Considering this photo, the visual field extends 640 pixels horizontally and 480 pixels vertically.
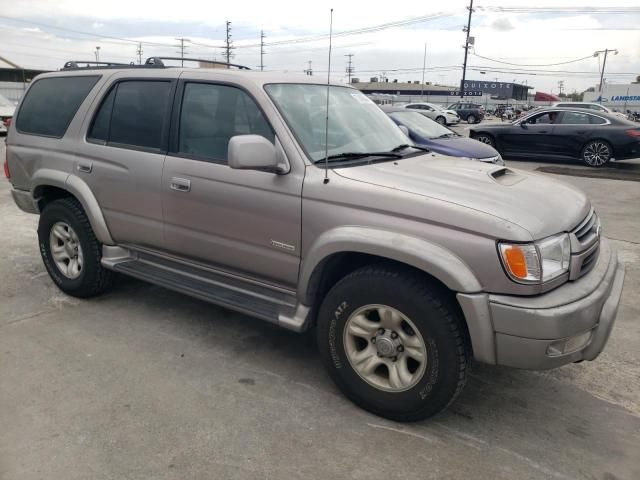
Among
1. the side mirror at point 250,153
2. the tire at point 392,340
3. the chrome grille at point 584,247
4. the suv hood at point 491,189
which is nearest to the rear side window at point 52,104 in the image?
the side mirror at point 250,153

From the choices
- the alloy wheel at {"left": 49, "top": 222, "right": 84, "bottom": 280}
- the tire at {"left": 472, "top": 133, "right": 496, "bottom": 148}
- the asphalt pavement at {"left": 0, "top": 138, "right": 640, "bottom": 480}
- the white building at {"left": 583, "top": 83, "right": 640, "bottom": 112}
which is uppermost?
the white building at {"left": 583, "top": 83, "right": 640, "bottom": 112}

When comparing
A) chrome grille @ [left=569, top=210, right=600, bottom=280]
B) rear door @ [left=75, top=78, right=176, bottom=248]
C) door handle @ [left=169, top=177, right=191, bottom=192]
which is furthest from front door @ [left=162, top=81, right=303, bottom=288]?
chrome grille @ [left=569, top=210, right=600, bottom=280]

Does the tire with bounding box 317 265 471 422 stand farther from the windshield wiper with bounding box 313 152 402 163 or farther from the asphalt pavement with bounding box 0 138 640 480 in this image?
the windshield wiper with bounding box 313 152 402 163

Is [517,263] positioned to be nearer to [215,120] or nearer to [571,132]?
[215,120]

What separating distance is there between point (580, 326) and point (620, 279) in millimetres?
788

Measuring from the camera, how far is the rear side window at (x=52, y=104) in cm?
444

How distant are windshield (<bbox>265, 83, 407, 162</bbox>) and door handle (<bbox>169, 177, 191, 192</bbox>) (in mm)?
807

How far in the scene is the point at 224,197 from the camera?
3412 millimetres

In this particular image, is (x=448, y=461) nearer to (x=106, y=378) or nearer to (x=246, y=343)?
(x=246, y=343)

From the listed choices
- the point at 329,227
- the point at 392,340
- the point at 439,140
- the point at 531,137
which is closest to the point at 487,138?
the point at 531,137

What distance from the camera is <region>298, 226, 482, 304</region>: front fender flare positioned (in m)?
2.57

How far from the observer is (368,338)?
2.96 meters

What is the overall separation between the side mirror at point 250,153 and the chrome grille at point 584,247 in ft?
5.50

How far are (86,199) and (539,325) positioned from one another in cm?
341
